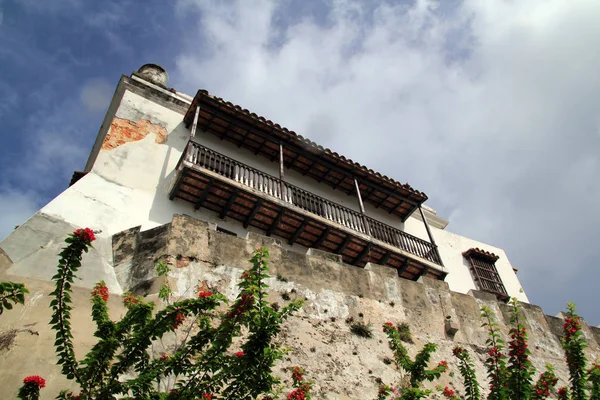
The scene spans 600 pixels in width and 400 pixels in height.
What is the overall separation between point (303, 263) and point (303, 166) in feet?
18.7

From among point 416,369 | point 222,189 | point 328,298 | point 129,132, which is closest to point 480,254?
point 328,298

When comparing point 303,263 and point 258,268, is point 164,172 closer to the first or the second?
point 303,263

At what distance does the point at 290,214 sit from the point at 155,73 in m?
6.58

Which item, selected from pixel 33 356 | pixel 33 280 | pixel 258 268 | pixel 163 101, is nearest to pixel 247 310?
pixel 258 268

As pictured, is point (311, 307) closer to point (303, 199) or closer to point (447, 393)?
point (447, 393)

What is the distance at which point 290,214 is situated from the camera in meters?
11.4

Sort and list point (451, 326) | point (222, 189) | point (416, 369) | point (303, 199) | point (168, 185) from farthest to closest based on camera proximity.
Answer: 1. point (303, 199)
2. point (168, 185)
3. point (222, 189)
4. point (451, 326)
5. point (416, 369)

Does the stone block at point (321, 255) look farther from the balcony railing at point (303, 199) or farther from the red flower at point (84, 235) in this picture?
the red flower at point (84, 235)

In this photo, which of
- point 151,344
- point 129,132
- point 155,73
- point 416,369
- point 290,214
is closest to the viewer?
point 151,344

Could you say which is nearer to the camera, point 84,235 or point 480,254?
point 84,235

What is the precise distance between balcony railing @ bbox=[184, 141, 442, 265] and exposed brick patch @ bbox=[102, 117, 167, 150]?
148 centimetres

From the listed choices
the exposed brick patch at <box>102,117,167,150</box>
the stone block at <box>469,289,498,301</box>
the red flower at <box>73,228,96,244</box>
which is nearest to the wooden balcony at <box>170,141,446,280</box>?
the exposed brick patch at <box>102,117,167,150</box>

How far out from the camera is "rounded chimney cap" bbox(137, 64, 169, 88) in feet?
44.9

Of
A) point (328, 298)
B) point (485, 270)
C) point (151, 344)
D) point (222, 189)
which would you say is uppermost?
point (485, 270)
